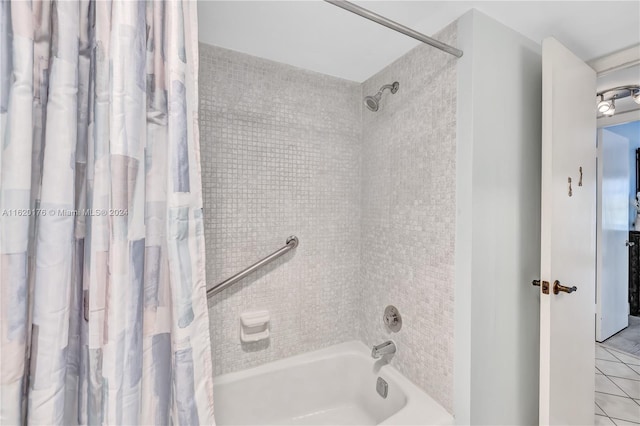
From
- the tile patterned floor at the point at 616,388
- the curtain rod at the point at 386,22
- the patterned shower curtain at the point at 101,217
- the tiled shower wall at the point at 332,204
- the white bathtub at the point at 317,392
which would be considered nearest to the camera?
the patterned shower curtain at the point at 101,217

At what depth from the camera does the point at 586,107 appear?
1.50 m

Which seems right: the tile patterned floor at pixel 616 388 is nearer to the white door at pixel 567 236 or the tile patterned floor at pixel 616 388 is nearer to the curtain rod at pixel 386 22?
the white door at pixel 567 236

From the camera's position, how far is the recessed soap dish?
5.04 ft

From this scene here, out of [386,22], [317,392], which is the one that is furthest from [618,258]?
[386,22]

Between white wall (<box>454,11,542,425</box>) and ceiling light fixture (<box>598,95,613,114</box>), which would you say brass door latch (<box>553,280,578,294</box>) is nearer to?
white wall (<box>454,11,542,425</box>)

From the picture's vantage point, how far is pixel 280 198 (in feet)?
5.48

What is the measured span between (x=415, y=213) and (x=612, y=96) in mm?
2005

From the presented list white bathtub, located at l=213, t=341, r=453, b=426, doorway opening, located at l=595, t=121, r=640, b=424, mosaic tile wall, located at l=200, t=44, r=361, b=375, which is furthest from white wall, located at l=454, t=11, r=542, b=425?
doorway opening, located at l=595, t=121, r=640, b=424

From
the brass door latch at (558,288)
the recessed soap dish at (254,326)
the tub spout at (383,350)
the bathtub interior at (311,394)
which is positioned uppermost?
the brass door latch at (558,288)

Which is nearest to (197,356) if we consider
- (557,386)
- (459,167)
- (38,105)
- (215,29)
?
(38,105)

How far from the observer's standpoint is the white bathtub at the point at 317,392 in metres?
1.50

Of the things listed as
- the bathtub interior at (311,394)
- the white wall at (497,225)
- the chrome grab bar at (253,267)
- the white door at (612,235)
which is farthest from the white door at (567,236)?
the white door at (612,235)

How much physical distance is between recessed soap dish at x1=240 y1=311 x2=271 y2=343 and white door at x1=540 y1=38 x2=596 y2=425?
1298 millimetres

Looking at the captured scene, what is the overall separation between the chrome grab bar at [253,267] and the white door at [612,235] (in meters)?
3.21
